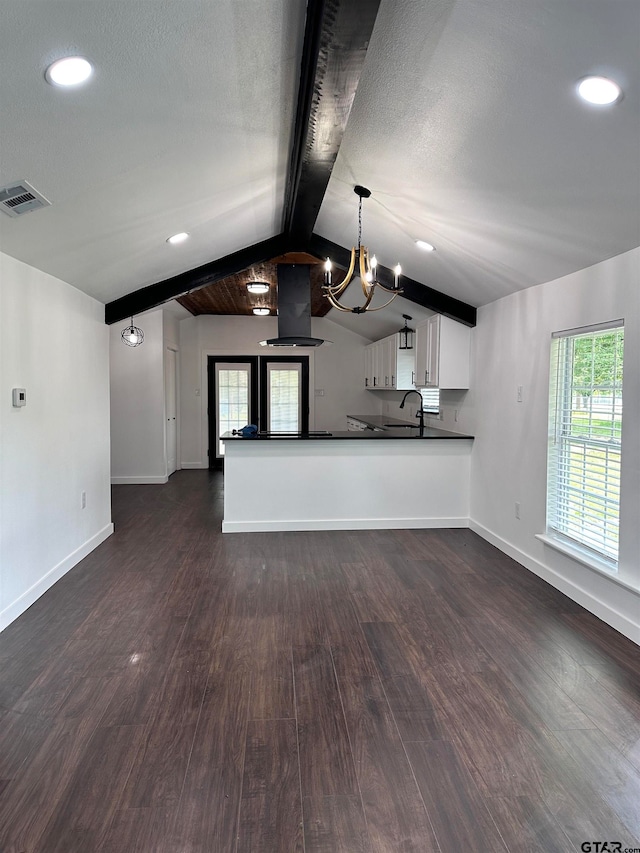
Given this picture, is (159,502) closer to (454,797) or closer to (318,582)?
(318,582)

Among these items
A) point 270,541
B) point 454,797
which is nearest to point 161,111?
point 454,797

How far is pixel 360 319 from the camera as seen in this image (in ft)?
25.8

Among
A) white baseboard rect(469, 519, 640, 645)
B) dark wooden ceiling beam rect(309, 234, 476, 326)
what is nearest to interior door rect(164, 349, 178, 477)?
dark wooden ceiling beam rect(309, 234, 476, 326)

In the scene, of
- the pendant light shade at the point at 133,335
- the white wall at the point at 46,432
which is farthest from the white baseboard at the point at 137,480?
the white wall at the point at 46,432

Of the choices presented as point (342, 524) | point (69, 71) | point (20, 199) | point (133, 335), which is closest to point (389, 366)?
point (342, 524)

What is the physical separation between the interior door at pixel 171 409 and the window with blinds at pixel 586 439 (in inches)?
222

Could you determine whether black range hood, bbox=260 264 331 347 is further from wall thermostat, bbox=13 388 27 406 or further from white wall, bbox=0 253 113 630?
wall thermostat, bbox=13 388 27 406

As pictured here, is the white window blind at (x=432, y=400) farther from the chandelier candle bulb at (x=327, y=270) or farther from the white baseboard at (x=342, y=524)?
the chandelier candle bulb at (x=327, y=270)

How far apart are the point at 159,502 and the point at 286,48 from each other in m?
5.25

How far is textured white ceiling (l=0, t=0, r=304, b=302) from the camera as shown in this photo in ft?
5.40

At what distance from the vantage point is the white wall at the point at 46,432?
10.0 feet

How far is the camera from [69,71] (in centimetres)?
175

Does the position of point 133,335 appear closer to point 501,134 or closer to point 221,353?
point 221,353

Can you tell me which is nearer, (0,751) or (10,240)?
(0,751)
